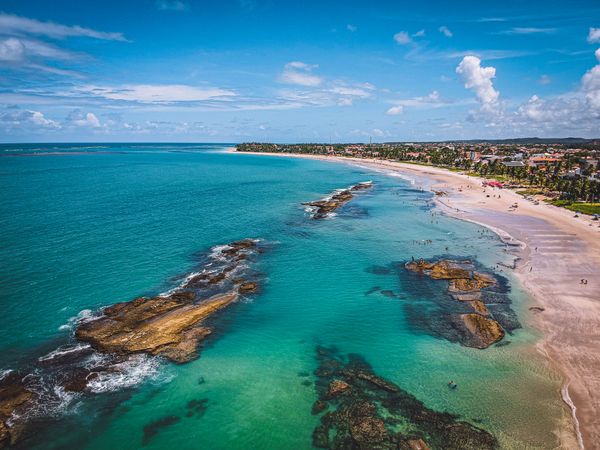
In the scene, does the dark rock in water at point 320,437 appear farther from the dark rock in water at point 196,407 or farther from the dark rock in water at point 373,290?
Answer: the dark rock in water at point 373,290

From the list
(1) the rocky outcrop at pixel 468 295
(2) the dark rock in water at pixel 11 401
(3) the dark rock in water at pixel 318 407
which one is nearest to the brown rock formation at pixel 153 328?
(2) the dark rock in water at pixel 11 401

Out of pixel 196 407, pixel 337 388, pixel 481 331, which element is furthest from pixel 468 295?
pixel 196 407

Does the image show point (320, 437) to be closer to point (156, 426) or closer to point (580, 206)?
point (156, 426)

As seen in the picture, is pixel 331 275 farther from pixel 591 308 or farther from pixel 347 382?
pixel 591 308

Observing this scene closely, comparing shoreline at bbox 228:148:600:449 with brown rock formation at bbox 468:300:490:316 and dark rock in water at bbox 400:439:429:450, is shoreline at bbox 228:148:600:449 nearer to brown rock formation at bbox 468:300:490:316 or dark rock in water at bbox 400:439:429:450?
brown rock formation at bbox 468:300:490:316

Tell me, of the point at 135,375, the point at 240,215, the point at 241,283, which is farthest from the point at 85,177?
the point at 135,375

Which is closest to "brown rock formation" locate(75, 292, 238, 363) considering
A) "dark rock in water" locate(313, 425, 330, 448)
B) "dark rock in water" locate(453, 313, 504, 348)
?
"dark rock in water" locate(313, 425, 330, 448)
